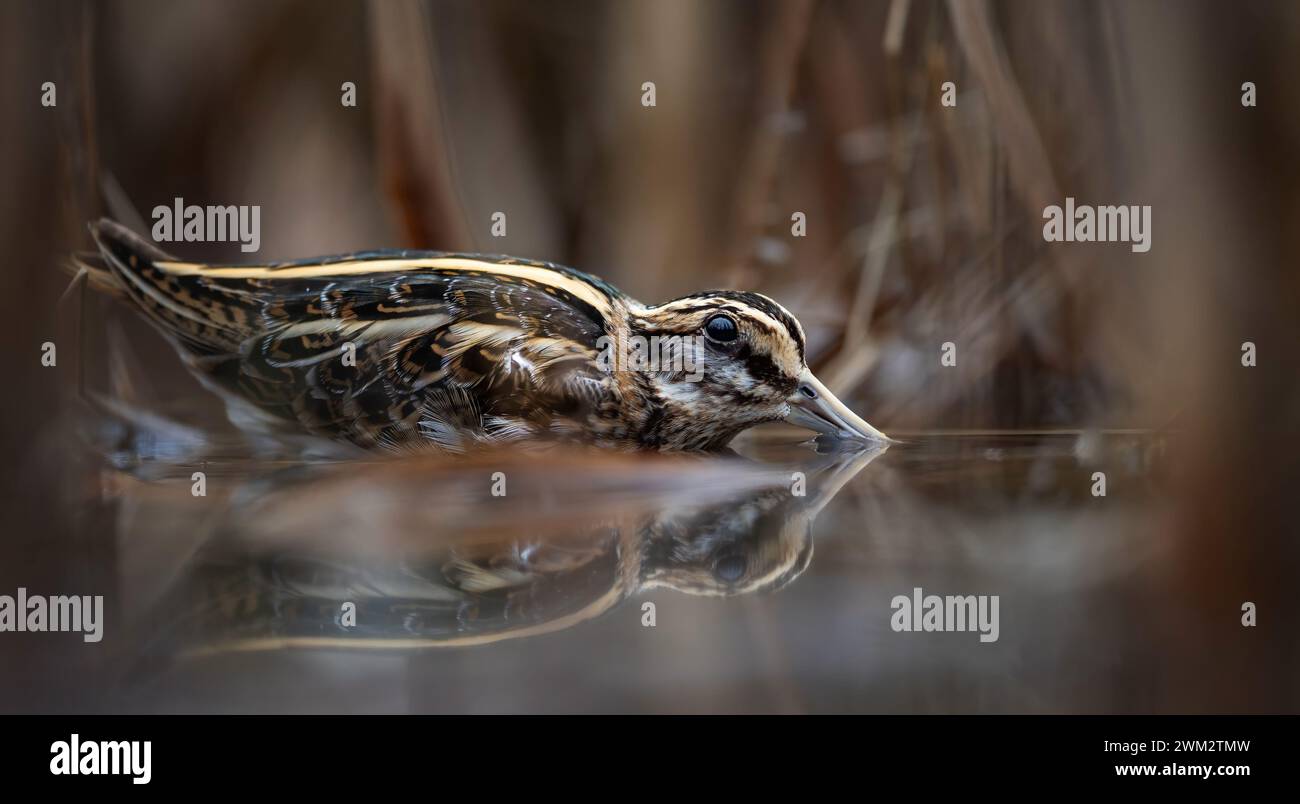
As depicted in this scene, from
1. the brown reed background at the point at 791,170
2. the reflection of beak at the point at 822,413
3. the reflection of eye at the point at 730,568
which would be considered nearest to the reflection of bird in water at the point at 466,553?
the reflection of eye at the point at 730,568

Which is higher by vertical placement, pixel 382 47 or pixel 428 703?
pixel 382 47

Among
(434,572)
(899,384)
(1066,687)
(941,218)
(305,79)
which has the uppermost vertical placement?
(305,79)

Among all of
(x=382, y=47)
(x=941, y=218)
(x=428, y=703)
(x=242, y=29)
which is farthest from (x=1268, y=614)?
(x=242, y=29)

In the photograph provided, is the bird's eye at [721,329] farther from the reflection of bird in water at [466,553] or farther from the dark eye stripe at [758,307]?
the reflection of bird in water at [466,553]

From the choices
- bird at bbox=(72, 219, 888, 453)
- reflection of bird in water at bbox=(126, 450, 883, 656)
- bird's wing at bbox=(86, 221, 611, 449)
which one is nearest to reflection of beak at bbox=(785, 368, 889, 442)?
bird at bbox=(72, 219, 888, 453)

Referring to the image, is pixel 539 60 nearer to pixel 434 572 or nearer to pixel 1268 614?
pixel 434 572

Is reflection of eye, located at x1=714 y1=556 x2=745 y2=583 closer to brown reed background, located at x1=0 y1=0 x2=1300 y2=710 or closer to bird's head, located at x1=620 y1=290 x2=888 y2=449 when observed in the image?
bird's head, located at x1=620 y1=290 x2=888 y2=449
